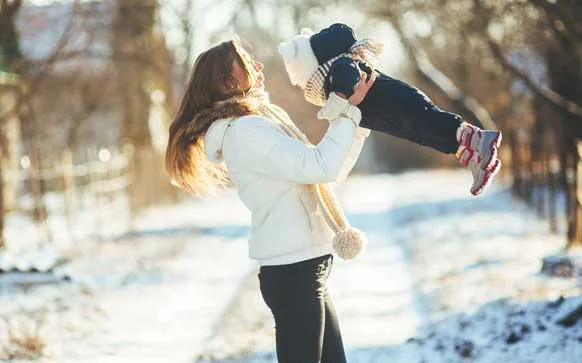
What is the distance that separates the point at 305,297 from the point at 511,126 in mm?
19710

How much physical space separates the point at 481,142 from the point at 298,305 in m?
0.91

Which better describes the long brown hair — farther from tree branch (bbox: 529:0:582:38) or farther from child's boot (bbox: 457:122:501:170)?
tree branch (bbox: 529:0:582:38)

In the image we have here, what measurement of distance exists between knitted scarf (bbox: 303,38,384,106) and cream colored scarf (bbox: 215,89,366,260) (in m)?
0.14

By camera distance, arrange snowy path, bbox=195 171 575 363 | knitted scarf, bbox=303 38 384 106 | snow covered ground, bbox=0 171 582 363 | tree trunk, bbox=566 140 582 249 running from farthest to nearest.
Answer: tree trunk, bbox=566 140 582 249, snowy path, bbox=195 171 575 363, snow covered ground, bbox=0 171 582 363, knitted scarf, bbox=303 38 384 106

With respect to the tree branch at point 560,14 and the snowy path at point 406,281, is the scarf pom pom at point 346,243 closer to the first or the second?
the snowy path at point 406,281

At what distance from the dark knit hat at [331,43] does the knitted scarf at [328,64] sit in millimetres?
26

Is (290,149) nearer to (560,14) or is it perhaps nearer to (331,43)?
(331,43)

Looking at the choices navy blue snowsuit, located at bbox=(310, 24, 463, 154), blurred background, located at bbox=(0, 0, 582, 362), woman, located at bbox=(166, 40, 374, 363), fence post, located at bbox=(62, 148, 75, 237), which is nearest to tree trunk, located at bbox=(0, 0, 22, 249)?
blurred background, located at bbox=(0, 0, 582, 362)

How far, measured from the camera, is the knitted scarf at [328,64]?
3229 millimetres

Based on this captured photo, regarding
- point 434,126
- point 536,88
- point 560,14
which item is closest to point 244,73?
point 434,126

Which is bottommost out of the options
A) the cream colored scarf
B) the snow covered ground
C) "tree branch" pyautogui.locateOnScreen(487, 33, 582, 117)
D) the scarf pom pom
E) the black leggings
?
the snow covered ground

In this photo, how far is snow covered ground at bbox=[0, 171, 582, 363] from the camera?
5.99m

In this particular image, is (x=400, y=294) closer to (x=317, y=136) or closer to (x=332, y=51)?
(x=332, y=51)

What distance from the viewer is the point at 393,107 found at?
322 cm
